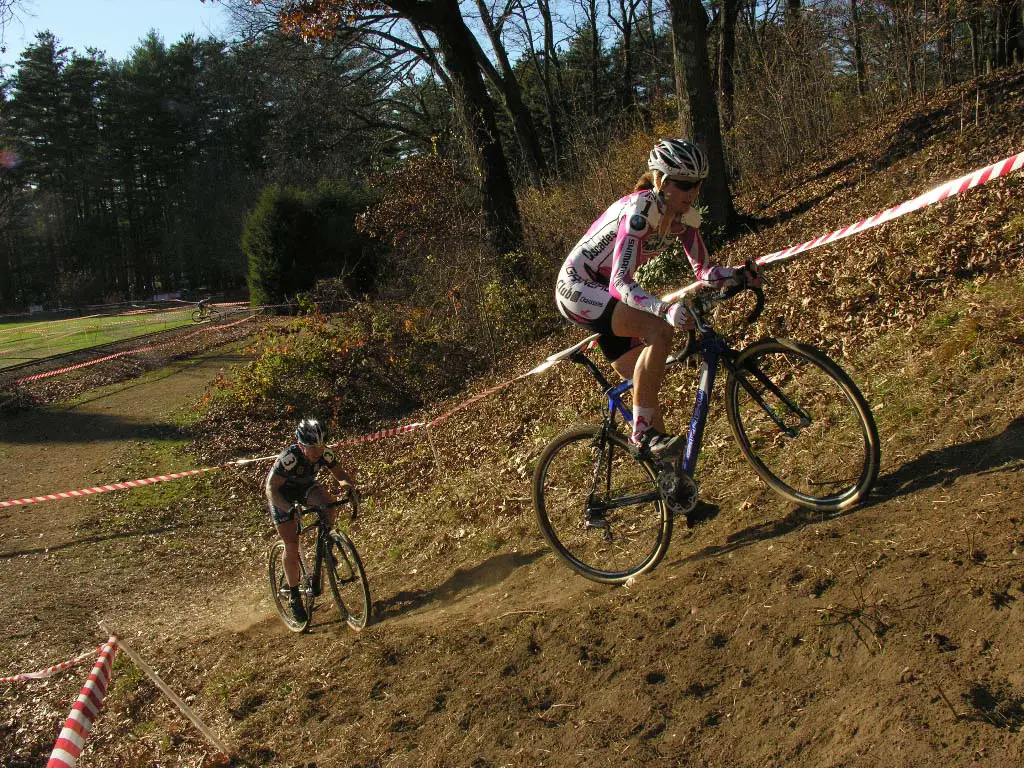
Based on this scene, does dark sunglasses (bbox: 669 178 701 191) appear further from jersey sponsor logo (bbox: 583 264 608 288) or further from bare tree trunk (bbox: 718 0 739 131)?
bare tree trunk (bbox: 718 0 739 131)

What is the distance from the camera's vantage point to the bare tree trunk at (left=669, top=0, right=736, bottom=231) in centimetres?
1164

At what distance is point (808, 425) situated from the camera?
14.8ft

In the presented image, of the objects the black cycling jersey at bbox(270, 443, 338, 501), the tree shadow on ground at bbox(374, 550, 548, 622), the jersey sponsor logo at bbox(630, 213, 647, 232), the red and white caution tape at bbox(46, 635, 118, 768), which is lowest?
the tree shadow on ground at bbox(374, 550, 548, 622)

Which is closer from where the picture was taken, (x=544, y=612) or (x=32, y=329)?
(x=544, y=612)

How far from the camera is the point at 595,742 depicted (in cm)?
358

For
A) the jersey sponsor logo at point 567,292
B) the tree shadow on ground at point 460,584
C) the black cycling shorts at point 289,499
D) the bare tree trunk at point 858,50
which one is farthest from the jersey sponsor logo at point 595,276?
the bare tree trunk at point 858,50

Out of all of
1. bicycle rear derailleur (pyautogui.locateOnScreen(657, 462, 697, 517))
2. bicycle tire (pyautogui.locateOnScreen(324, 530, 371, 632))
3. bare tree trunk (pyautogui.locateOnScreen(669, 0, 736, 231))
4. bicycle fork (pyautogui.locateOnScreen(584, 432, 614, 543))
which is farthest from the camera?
bare tree trunk (pyautogui.locateOnScreen(669, 0, 736, 231))

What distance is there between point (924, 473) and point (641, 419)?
162 cm

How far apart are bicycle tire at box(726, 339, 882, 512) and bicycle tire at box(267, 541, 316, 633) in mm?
4340

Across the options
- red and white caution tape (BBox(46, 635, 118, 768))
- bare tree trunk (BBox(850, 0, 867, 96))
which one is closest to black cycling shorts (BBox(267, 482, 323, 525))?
red and white caution tape (BBox(46, 635, 118, 768))

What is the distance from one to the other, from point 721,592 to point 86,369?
74.5ft

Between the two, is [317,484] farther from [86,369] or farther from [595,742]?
[86,369]

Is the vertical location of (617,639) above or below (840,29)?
below

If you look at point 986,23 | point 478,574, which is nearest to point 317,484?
point 478,574
